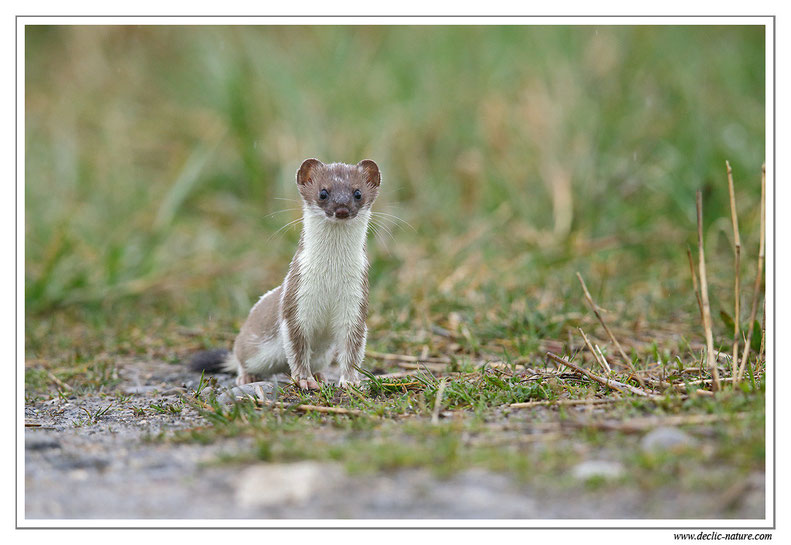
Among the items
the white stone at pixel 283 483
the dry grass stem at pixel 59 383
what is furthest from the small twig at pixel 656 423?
the dry grass stem at pixel 59 383

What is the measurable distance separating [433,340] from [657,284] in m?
1.78

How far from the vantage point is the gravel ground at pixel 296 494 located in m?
2.64

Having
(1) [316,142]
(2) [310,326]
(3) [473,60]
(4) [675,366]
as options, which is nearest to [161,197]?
(1) [316,142]

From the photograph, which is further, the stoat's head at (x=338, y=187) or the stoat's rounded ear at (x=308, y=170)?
the stoat's rounded ear at (x=308, y=170)

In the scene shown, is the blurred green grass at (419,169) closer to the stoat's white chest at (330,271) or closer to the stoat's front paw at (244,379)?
the stoat's front paw at (244,379)

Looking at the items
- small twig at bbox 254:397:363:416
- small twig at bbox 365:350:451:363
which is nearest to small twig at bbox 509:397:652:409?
small twig at bbox 254:397:363:416

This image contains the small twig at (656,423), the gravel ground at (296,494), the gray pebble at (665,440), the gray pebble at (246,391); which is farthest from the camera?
the gray pebble at (246,391)

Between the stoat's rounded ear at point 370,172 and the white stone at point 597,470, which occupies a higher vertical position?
the stoat's rounded ear at point 370,172

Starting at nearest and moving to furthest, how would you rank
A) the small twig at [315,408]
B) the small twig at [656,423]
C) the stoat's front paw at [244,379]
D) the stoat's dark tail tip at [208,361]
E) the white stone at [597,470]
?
the white stone at [597,470]
the small twig at [656,423]
the small twig at [315,408]
the stoat's front paw at [244,379]
the stoat's dark tail tip at [208,361]

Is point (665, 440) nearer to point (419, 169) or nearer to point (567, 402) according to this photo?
point (567, 402)

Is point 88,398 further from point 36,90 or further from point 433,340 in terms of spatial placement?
point 36,90

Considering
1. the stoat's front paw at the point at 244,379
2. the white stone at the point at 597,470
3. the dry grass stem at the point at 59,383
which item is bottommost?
the dry grass stem at the point at 59,383

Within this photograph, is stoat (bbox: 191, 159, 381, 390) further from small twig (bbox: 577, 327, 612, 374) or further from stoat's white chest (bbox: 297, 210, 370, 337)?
small twig (bbox: 577, 327, 612, 374)

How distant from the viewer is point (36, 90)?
34.7 feet
